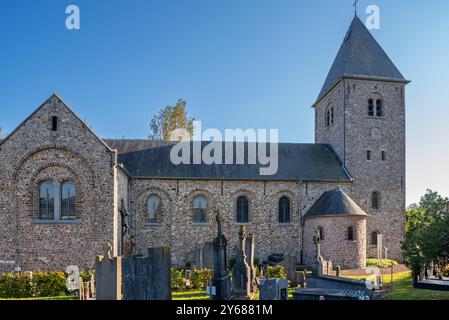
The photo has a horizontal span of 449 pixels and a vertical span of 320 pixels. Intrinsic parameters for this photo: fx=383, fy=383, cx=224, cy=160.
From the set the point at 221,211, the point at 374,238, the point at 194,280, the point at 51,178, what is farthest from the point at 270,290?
the point at 374,238

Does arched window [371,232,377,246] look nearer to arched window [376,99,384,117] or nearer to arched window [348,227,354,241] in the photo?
arched window [348,227,354,241]

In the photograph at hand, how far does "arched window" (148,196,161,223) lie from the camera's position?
A: 24875 millimetres

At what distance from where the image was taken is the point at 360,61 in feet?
94.9

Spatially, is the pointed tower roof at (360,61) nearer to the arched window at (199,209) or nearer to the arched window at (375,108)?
the arched window at (375,108)

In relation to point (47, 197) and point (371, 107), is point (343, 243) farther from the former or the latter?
point (47, 197)

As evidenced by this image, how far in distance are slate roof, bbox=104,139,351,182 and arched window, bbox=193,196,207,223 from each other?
1559 millimetres

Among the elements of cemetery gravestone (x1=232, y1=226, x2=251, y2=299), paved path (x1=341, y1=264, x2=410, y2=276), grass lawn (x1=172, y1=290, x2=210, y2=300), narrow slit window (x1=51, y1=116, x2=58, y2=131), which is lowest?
paved path (x1=341, y1=264, x2=410, y2=276)

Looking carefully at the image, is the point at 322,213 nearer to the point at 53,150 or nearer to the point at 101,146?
the point at 101,146

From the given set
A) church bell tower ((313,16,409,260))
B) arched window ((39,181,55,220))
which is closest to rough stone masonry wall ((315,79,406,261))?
church bell tower ((313,16,409,260))

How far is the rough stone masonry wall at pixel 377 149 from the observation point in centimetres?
2717

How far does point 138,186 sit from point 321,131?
1620 cm

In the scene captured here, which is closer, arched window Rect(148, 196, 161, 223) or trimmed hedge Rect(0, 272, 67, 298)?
trimmed hedge Rect(0, 272, 67, 298)

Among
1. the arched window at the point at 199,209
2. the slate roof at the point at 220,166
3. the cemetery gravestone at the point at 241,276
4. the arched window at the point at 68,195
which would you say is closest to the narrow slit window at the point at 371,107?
the slate roof at the point at 220,166
